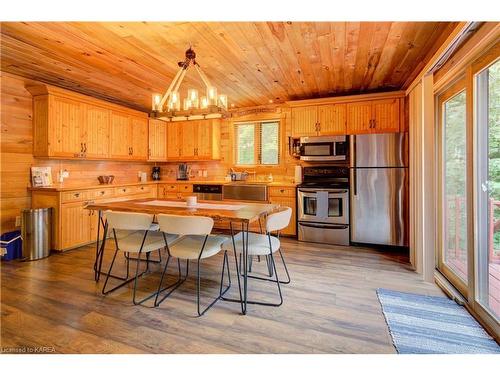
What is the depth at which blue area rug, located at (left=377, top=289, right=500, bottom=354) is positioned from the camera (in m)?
1.68

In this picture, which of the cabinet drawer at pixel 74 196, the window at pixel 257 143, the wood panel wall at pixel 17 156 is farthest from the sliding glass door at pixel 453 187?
the wood panel wall at pixel 17 156

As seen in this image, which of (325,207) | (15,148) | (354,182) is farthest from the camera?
Result: (325,207)

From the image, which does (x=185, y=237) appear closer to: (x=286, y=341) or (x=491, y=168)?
(x=286, y=341)

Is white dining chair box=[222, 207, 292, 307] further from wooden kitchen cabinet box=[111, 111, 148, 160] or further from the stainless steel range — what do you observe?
wooden kitchen cabinet box=[111, 111, 148, 160]

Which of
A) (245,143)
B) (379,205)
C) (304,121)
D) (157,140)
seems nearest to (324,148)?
(304,121)

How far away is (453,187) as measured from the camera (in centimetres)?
278

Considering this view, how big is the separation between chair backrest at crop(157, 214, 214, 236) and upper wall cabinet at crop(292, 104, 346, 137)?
10.1 ft

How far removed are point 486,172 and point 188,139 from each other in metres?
4.83

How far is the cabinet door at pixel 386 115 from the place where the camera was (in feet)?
13.1

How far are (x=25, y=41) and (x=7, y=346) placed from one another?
282cm

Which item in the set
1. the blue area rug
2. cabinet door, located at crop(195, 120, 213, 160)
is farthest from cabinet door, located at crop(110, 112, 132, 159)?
the blue area rug

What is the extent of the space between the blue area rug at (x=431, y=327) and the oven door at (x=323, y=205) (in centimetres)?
173

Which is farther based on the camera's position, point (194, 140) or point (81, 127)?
point (194, 140)

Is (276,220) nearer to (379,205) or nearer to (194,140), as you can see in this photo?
(379,205)
